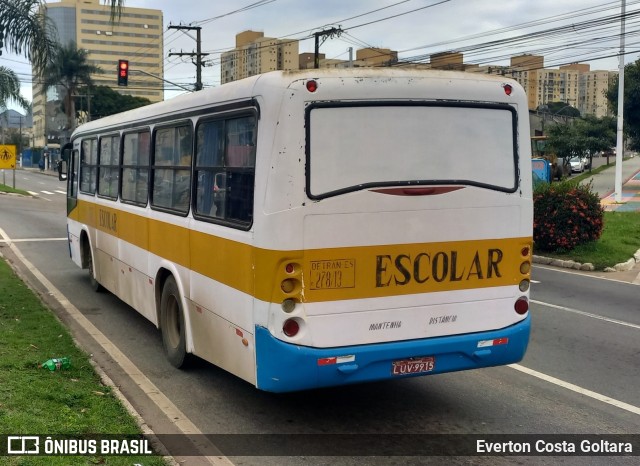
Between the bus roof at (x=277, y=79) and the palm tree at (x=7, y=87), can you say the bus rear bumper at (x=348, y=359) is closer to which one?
the bus roof at (x=277, y=79)

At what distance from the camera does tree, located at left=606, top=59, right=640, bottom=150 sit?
129ft

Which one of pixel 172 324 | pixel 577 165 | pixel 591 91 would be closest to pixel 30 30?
pixel 172 324

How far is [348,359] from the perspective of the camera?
208 inches

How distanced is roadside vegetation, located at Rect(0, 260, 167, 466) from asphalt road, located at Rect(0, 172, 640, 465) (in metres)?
0.34

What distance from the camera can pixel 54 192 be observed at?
4347 centimetres

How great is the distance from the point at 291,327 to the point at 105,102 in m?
99.8

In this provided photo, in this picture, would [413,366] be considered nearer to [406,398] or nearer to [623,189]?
[406,398]

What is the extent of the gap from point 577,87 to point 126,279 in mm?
110704

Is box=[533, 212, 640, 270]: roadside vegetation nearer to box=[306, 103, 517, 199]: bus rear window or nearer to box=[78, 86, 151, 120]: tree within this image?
box=[306, 103, 517, 199]: bus rear window

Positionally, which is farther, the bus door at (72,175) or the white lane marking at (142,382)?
the bus door at (72,175)

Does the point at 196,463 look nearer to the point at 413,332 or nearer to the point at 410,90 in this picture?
the point at 413,332

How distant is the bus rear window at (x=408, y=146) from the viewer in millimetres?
5258

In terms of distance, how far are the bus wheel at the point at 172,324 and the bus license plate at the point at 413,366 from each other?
2636 mm

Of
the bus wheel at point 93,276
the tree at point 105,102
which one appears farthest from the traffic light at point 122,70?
the tree at point 105,102
